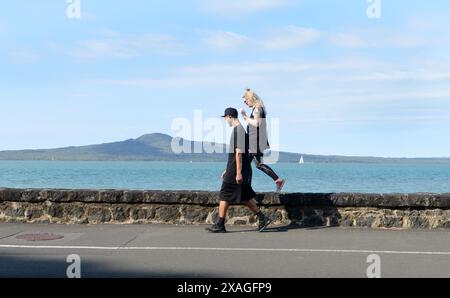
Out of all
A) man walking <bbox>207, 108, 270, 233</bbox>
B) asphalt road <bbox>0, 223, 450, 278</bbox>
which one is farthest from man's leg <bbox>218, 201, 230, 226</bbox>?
asphalt road <bbox>0, 223, 450, 278</bbox>

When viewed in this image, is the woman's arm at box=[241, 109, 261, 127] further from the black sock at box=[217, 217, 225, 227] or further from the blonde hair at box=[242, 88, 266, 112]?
the black sock at box=[217, 217, 225, 227]

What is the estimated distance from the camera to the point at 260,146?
9633 millimetres

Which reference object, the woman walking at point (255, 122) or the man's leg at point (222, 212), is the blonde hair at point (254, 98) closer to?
the woman walking at point (255, 122)

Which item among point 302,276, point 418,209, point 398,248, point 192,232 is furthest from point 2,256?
point 418,209

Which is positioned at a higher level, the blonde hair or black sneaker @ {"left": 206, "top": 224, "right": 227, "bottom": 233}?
the blonde hair

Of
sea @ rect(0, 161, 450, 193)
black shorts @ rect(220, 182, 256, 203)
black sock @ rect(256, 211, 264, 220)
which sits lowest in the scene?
sea @ rect(0, 161, 450, 193)

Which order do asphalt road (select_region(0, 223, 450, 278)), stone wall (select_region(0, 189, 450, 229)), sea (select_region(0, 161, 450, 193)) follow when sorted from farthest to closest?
sea (select_region(0, 161, 450, 193)) → stone wall (select_region(0, 189, 450, 229)) → asphalt road (select_region(0, 223, 450, 278))

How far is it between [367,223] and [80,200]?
15.6ft

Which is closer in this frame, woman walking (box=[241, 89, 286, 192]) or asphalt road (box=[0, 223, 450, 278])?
asphalt road (box=[0, 223, 450, 278])

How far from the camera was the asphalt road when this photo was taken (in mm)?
6527

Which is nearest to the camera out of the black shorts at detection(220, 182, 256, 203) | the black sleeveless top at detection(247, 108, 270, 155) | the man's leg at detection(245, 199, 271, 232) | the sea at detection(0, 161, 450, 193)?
the black shorts at detection(220, 182, 256, 203)

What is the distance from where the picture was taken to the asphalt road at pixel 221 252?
257 inches

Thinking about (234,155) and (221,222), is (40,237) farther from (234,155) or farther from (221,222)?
(234,155)

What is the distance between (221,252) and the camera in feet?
25.0
